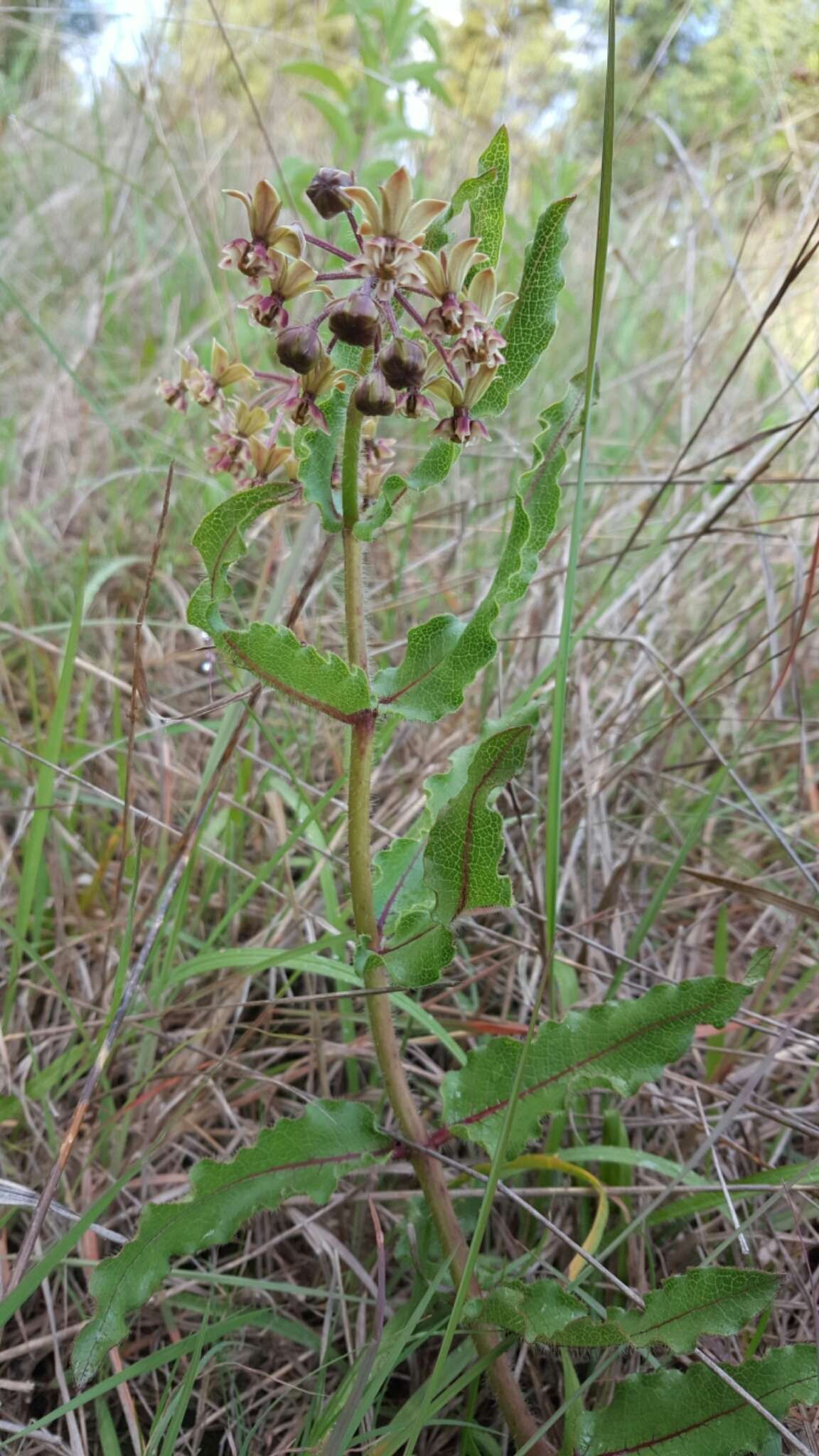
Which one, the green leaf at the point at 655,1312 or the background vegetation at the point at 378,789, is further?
the background vegetation at the point at 378,789

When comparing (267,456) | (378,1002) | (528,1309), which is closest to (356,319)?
(267,456)

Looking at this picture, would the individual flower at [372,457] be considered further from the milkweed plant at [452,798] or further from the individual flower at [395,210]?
the individual flower at [395,210]

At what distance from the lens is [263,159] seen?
4.96m

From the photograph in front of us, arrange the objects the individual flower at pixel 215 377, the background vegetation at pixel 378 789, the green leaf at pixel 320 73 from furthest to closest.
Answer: the green leaf at pixel 320 73, the background vegetation at pixel 378 789, the individual flower at pixel 215 377

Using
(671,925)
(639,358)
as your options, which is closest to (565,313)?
(639,358)

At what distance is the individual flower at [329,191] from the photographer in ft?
3.96

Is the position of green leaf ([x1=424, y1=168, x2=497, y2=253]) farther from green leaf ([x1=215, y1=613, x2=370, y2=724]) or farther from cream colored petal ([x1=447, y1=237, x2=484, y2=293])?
green leaf ([x1=215, y1=613, x2=370, y2=724])

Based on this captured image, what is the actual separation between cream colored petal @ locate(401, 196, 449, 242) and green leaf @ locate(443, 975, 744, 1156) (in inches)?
38.1

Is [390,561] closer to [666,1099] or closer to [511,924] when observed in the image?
[511,924]

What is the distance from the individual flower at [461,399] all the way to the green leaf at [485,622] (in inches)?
3.7

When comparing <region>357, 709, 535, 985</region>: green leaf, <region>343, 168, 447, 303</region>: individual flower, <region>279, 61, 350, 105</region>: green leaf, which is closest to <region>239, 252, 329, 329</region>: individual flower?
<region>343, 168, 447, 303</region>: individual flower

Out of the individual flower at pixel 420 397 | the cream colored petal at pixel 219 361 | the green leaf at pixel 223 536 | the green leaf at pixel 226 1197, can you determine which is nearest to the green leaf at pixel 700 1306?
the green leaf at pixel 226 1197

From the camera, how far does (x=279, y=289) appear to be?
Result: 4.07 feet

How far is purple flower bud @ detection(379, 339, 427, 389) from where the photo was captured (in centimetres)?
111
